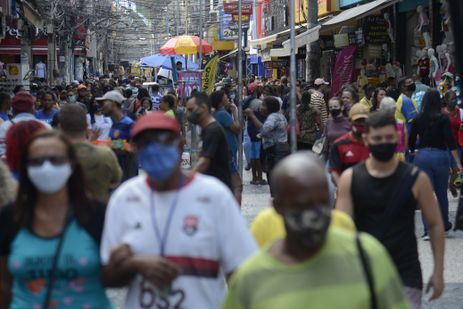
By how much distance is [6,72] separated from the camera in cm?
3250

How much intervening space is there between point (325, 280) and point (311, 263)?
0.07 meters

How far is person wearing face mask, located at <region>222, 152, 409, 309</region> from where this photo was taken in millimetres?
3217

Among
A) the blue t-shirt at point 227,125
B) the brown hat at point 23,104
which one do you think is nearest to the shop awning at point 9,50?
the blue t-shirt at point 227,125

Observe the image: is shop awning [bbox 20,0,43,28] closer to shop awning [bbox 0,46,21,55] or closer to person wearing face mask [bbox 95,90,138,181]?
shop awning [bbox 0,46,21,55]

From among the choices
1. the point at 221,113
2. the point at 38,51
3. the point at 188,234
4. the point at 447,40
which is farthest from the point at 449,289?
the point at 38,51

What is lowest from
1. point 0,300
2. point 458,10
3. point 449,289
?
point 449,289

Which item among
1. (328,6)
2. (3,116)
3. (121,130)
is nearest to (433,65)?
(3,116)

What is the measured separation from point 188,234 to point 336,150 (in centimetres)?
405

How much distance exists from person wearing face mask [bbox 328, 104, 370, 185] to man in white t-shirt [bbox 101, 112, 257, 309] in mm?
3790

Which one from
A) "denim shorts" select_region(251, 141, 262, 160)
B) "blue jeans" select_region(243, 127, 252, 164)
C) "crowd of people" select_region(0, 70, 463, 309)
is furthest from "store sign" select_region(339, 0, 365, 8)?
"crowd of people" select_region(0, 70, 463, 309)

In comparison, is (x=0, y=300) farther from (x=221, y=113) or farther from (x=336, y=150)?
(x=221, y=113)

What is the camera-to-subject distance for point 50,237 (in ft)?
14.3

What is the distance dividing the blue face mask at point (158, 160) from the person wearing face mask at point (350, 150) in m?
3.84

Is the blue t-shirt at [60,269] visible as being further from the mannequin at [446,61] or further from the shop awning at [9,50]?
the shop awning at [9,50]
